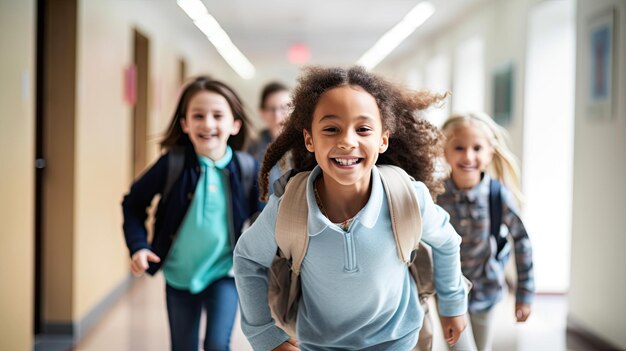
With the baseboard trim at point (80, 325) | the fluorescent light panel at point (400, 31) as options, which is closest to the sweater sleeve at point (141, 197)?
the baseboard trim at point (80, 325)

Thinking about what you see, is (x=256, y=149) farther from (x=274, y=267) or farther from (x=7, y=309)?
(x=274, y=267)

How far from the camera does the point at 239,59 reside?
1605 cm

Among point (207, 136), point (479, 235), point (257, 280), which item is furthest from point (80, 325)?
point (257, 280)

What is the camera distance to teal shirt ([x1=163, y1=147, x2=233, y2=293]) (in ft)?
9.82

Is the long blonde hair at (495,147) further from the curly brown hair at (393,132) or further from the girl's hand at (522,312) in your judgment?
the curly brown hair at (393,132)

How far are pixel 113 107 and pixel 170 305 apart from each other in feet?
12.3

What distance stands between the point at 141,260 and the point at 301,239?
116 cm

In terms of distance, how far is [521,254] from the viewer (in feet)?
9.75

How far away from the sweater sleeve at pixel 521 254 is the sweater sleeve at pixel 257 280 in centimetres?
124

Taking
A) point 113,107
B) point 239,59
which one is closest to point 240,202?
point 113,107

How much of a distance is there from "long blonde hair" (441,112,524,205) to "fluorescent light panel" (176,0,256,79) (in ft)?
16.4

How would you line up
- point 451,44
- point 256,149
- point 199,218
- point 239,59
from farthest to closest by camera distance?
point 239,59
point 451,44
point 256,149
point 199,218

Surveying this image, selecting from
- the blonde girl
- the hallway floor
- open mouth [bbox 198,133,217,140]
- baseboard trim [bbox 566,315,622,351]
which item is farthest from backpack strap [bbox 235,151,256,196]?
baseboard trim [bbox 566,315,622,351]

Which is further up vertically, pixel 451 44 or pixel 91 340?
pixel 451 44
